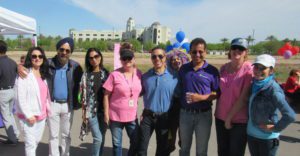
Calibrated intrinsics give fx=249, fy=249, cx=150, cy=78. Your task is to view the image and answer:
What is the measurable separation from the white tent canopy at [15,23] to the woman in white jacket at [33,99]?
2966 mm

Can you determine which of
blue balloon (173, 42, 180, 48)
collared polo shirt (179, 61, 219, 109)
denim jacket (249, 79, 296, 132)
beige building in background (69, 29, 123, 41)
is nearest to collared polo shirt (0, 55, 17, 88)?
blue balloon (173, 42, 180, 48)

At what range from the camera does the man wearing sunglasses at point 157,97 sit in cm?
325

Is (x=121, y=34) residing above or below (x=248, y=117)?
above

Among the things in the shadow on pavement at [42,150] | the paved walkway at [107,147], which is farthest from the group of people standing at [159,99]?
the paved walkway at [107,147]

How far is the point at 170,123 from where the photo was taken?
11.2ft

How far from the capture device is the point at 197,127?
125 inches

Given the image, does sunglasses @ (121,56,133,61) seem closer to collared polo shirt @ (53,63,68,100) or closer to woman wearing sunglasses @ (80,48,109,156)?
woman wearing sunglasses @ (80,48,109,156)

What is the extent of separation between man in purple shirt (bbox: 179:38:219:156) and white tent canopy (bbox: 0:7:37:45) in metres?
4.58

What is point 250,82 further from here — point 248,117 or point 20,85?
point 20,85

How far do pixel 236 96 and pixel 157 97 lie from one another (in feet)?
3.22

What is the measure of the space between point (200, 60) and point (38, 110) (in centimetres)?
223

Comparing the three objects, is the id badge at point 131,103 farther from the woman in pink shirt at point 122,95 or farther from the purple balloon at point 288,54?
the purple balloon at point 288,54

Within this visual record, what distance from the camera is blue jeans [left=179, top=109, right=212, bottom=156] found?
3152mm

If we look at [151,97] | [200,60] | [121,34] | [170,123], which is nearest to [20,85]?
[151,97]
